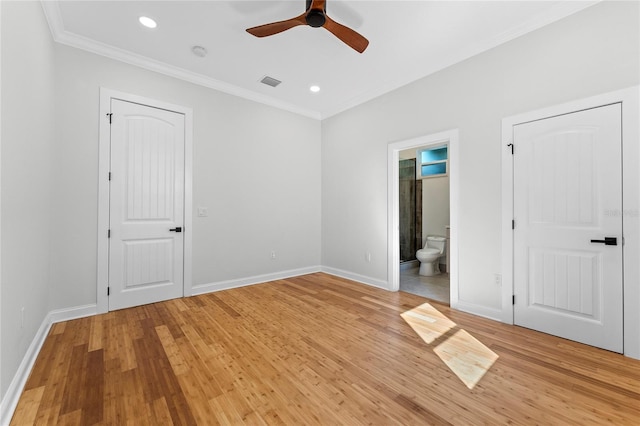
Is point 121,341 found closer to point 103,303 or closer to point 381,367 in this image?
point 103,303

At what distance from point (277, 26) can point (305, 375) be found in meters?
2.84

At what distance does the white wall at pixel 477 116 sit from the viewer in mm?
2307

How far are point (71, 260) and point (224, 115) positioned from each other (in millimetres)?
2583

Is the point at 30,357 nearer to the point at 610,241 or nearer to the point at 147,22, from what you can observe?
the point at 147,22

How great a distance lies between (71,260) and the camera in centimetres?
292

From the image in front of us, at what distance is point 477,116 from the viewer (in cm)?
306

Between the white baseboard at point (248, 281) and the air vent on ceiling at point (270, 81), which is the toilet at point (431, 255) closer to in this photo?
the white baseboard at point (248, 281)

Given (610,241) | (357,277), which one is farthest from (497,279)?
(357,277)

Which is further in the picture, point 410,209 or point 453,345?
point 410,209

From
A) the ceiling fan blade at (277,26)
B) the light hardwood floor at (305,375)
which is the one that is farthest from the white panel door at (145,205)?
the ceiling fan blade at (277,26)

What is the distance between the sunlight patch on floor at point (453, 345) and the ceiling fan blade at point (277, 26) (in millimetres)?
2999

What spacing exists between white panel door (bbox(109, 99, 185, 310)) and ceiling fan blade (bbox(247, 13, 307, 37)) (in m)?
1.80

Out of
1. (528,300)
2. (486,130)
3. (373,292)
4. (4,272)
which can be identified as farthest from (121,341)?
(486,130)

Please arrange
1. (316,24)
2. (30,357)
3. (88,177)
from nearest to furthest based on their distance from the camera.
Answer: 1. (30,357)
2. (316,24)
3. (88,177)
